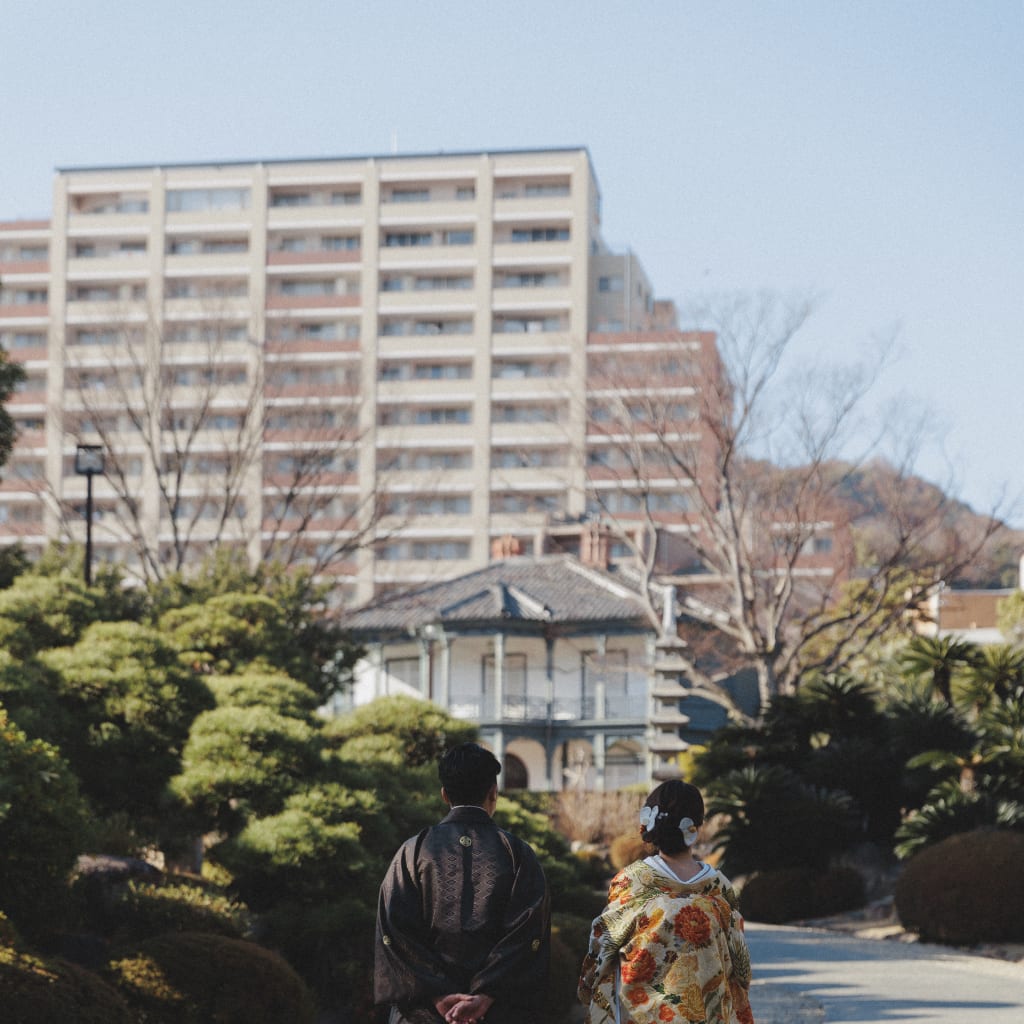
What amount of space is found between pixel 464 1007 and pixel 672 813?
1.28m

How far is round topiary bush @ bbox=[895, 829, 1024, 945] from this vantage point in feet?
65.8

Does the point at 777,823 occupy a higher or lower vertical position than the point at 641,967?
lower

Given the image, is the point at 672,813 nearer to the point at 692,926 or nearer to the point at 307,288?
the point at 692,926

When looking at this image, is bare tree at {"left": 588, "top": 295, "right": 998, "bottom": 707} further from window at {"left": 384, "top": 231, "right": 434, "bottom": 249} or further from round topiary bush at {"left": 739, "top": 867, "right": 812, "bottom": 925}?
window at {"left": 384, "top": 231, "right": 434, "bottom": 249}

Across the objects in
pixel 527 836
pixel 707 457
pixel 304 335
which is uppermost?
pixel 304 335

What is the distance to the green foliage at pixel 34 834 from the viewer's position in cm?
921

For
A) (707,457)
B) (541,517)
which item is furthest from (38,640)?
(541,517)

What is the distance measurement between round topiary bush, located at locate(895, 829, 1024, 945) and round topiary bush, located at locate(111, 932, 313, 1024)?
1286cm

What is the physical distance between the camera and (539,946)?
17.4ft

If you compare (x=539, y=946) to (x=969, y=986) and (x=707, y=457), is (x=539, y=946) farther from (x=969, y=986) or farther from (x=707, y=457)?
(x=707, y=457)

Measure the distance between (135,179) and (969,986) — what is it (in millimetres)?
78150

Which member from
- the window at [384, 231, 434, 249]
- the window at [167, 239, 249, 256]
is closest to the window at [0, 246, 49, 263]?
the window at [167, 239, 249, 256]

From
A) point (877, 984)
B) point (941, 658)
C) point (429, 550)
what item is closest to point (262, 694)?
point (877, 984)

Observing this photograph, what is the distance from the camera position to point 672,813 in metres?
6.05
